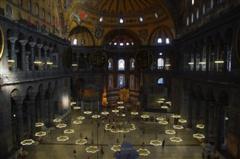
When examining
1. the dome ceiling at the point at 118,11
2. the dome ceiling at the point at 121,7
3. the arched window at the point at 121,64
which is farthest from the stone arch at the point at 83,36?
the arched window at the point at 121,64

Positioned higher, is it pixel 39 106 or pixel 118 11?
pixel 118 11

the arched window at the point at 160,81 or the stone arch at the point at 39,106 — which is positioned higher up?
the arched window at the point at 160,81

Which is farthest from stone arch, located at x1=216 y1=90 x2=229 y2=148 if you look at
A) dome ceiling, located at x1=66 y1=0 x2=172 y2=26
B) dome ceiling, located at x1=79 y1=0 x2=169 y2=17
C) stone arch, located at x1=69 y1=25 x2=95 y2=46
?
stone arch, located at x1=69 y1=25 x2=95 y2=46

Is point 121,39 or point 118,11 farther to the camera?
point 121,39

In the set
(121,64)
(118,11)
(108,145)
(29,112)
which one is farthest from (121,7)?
(108,145)

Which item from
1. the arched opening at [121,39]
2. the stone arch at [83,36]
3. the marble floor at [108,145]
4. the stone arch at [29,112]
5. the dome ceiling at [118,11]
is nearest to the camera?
the marble floor at [108,145]

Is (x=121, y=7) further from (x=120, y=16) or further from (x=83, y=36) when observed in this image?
(x=83, y=36)

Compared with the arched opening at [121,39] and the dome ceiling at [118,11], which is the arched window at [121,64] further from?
the dome ceiling at [118,11]

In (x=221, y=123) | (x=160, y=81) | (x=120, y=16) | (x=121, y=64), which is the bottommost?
(x=221, y=123)

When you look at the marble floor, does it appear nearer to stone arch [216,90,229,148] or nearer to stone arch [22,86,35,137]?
stone arch [22,86,35,137]

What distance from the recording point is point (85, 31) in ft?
133

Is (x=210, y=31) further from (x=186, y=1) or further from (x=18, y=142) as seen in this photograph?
(x=18, y=142)

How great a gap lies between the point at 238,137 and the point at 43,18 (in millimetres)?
23595

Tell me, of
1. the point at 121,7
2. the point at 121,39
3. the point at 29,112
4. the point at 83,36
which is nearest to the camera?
the point at 29,112
